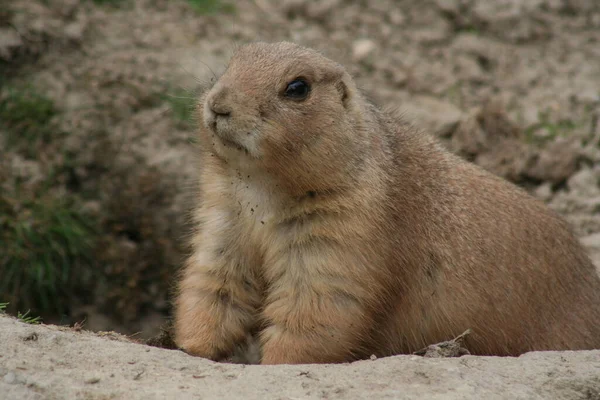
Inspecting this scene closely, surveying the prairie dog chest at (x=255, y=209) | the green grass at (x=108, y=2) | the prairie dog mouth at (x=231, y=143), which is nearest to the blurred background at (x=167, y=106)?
the green grass at (x=108, y=2)

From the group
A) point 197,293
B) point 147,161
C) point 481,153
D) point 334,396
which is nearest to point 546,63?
point 481,153

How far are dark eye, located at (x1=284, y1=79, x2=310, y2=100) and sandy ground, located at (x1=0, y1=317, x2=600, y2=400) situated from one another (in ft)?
4.91

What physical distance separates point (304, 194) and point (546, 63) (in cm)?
541

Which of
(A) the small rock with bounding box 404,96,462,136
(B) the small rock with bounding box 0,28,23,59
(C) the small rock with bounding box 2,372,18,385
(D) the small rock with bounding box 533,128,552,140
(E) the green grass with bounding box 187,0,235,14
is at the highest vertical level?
(D) the small rock with bounding box 533,128,552,140

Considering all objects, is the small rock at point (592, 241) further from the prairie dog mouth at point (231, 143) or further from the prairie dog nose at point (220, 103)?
the prairie dog nose at point (220, 103)

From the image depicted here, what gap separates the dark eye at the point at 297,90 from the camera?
4.97 meters

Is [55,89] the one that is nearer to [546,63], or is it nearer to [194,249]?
[194,249]

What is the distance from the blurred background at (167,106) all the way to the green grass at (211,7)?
15mm

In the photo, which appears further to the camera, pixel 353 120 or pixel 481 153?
pixel 481 153

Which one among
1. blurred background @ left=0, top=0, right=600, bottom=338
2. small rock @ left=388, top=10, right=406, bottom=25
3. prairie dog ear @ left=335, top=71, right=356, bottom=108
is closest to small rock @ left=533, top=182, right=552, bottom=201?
blurred background @ left=0, top=0, right=600, bottom=338

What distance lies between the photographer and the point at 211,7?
9.42 m

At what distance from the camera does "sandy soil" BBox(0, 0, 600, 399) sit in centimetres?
811

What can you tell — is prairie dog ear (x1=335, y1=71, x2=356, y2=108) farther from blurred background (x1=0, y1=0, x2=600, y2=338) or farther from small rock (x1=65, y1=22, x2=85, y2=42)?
small rock (x1=65, y1=22, x2=85, y2=42)

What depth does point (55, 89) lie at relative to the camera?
8.23m
